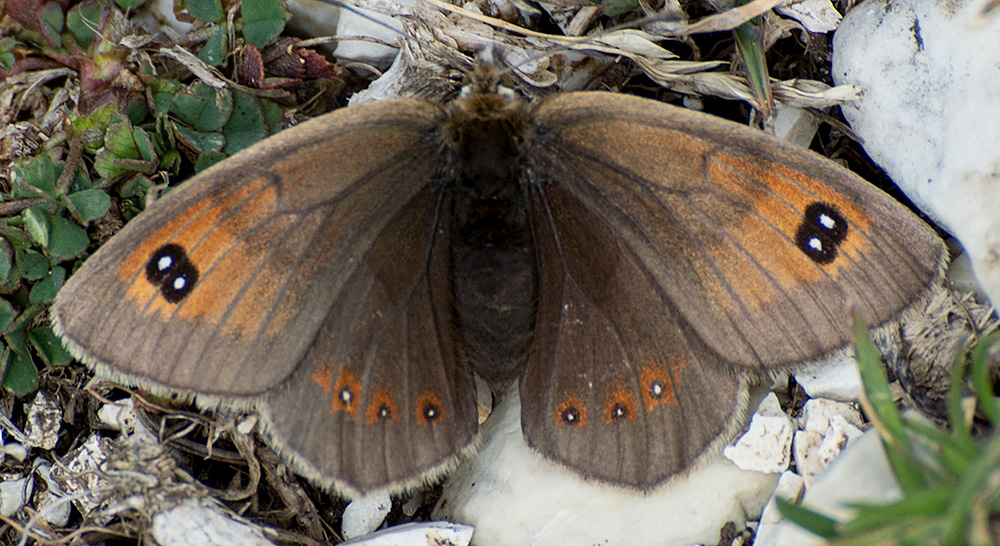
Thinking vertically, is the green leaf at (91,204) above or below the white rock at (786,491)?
above

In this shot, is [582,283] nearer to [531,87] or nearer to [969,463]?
[531,87]

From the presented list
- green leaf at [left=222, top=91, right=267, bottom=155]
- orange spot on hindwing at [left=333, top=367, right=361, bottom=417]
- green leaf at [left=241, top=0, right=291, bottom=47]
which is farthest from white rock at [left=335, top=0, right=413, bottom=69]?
orange spot on hindwing at [left=333, top=367, right=361, bottom=417]

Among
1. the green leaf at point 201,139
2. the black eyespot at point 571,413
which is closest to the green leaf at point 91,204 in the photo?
the green leaf at point 201,139

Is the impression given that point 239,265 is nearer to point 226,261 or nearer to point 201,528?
point 226,261

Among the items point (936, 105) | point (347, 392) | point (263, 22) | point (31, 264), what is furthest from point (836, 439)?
point (31, 264)

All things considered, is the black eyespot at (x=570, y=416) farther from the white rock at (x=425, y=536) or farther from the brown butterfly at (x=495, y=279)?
the white rock at (x=425, y=536)
